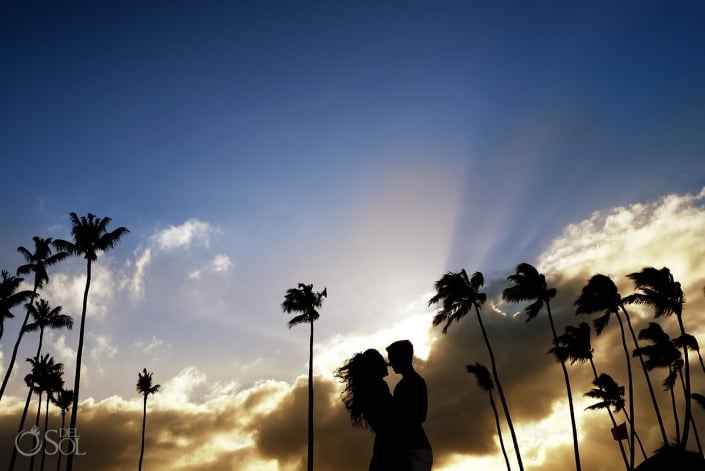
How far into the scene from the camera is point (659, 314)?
2958 centimetres

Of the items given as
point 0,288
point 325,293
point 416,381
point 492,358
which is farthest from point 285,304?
point 416,381

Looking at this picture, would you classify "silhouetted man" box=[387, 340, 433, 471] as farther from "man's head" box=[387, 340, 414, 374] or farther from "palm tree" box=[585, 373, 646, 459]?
"palm tree" box=[585, 373, 646, 459]

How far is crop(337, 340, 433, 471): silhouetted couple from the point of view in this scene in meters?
3.53

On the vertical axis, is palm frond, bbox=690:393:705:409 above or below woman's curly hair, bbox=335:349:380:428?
above

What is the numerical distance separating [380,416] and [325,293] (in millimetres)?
35242

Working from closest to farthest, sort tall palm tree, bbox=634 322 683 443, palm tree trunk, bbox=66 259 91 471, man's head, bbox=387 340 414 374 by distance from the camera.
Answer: man's head, bbox=387 340 414 374, palm tree trunk, bbox=66 259 91 471, tall palm tree, bbox=634 322 683 443

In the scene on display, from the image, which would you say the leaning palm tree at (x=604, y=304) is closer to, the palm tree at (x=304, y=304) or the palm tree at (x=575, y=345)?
the palm tree at (x=575, y=345)

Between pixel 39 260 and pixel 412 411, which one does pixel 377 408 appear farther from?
pixel 39 260

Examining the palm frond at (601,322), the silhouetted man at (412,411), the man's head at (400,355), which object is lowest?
the silhouetted man at (412,411)

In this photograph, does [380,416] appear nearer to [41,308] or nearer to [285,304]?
[285,304]

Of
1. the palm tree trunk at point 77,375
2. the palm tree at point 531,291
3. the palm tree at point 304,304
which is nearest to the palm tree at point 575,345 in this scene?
the palm tree at point 531,291

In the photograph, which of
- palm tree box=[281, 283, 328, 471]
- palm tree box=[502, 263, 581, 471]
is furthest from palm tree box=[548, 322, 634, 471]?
palm tree box=[281, 283, 328, 471]

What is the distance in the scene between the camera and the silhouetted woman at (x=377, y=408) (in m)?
3.52

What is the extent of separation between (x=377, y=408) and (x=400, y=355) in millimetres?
620
